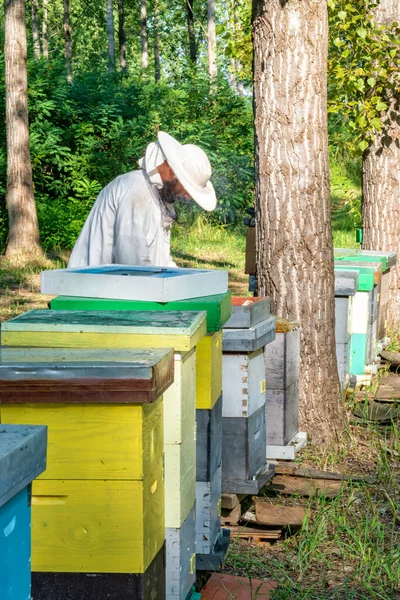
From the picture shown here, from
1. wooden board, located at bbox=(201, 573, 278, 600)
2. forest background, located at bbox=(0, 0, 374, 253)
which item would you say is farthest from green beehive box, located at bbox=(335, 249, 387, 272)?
wooden board, located at bbox=(201, 573, 278, 600)

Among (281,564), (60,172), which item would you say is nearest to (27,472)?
(281,564)

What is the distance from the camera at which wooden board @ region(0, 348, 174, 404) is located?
237 centimetres

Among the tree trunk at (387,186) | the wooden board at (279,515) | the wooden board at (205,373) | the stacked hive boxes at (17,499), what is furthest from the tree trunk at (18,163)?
the stacked hive boxes at (17,499)

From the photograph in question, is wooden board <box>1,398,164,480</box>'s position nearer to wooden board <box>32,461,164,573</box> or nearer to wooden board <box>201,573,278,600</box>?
wooden board <box>32,461,164,573</box>

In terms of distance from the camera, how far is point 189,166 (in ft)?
14.5

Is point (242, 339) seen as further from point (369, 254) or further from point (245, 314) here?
point (369, 254)

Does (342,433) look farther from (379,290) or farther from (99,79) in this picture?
(99,79)

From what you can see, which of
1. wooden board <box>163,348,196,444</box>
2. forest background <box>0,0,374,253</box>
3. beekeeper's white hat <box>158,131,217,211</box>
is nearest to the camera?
wooden board <box>163,348,196,444</box>

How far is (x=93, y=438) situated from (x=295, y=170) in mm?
3342

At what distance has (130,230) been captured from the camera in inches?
177

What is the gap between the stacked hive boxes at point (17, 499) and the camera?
63.4 inches

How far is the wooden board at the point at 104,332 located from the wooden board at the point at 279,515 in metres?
1.75

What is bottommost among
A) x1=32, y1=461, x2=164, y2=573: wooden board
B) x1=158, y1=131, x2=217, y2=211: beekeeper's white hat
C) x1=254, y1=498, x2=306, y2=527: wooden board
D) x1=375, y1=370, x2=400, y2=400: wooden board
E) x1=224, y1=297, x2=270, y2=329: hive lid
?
x1=254, y1=498, x2=306, y2=527: wooden board

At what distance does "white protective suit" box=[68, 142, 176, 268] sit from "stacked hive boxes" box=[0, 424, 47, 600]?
2756 mm
